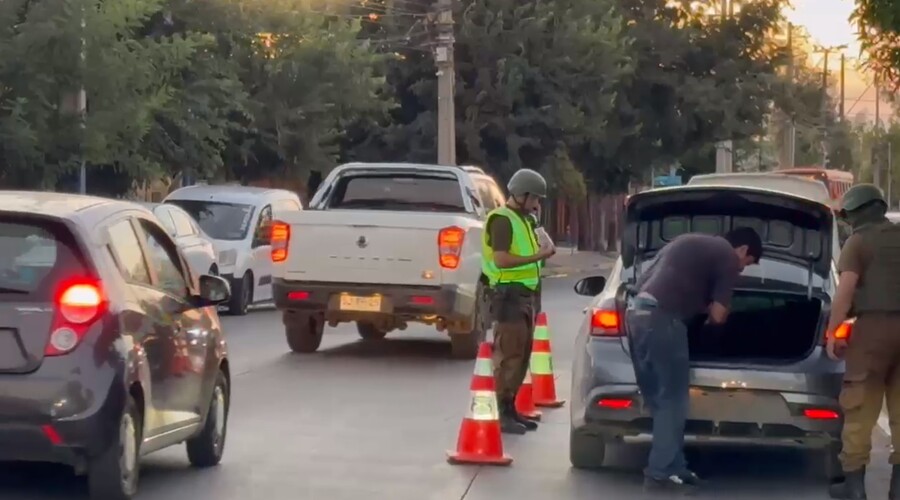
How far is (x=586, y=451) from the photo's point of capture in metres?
10.4

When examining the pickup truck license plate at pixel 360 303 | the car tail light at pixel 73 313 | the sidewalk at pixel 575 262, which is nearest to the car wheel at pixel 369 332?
the pickup truck license plate at pixel 360 303

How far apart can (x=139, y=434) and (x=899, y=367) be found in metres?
4.10

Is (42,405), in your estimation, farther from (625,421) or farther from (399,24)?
(399,24)

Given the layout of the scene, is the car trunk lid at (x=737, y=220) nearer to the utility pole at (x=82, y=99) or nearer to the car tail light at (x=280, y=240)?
the car tail light at (x=280, y=240)

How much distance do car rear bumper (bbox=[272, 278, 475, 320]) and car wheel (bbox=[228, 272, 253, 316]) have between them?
6.53 metres

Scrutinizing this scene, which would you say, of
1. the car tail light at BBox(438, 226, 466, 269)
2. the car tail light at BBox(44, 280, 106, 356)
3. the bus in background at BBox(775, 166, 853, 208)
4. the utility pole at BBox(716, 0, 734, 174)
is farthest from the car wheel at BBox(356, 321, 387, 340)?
the utility pole at BBox(716, 0, 734, 174)

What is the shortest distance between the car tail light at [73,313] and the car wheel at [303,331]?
9410 millimetres

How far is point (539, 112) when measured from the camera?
131ft

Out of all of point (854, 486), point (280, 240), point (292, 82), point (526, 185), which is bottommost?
point (854, 486)

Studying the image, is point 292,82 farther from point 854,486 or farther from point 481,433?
point 854,486

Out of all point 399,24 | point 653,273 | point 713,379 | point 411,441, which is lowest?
point 411,441

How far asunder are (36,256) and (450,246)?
28.0ft

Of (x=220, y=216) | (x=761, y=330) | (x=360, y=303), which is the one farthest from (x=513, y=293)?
(x=220, y=216)

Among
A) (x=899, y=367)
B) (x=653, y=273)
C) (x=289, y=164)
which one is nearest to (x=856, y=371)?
(x=899, y=367)
